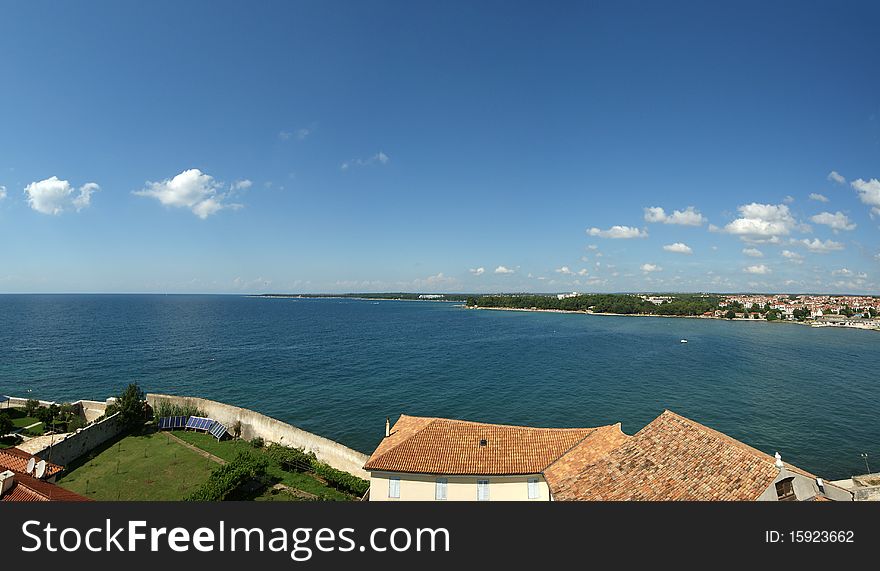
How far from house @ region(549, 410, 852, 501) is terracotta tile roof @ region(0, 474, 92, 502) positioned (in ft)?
63.2

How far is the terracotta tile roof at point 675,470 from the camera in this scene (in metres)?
13.7

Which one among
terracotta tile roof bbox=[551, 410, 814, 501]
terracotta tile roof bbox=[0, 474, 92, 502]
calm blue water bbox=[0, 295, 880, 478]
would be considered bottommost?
calm blue water bbox=[0, 295, 880, 478]

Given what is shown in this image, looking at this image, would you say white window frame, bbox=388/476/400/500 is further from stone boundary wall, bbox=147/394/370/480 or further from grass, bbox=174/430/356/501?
stone boundary wall, bbox=147/394/370/480

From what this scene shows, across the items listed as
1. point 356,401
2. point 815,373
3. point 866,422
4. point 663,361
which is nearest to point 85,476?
point 356,401

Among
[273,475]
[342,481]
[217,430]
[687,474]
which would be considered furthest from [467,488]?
[217,430]

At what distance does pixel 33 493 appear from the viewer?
15594 millimetres

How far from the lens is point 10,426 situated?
29.7 m

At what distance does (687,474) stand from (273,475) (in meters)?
22.4

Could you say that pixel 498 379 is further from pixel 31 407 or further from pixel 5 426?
pixel 5 426

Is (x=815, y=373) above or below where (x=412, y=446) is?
below

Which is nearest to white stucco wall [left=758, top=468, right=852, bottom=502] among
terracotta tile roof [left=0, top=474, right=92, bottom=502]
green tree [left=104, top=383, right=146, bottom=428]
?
terracotta tile roof [left=0, top=474, right=92, bottom=502]

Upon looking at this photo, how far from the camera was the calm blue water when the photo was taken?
39156 mm
